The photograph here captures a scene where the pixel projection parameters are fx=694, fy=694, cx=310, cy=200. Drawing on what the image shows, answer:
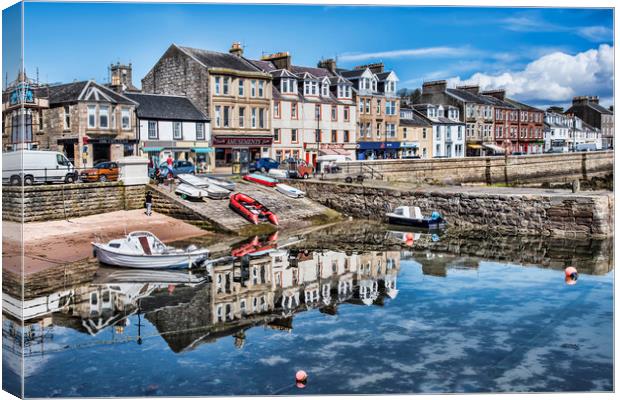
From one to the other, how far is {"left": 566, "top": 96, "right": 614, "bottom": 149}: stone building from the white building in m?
8.54

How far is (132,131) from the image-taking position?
1289 inches

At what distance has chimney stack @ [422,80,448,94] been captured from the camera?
2173 inches

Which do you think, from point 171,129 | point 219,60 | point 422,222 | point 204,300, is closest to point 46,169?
point 204,300

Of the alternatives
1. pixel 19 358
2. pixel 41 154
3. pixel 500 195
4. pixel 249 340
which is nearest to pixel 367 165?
pixel 500 195

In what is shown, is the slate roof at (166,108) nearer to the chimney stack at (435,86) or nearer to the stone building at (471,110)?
the chimney stack at (435,86)

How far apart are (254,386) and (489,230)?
56.3ft

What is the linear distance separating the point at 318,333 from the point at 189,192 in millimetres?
13289

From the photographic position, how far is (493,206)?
25281 mm

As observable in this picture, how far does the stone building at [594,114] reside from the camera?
43.6m

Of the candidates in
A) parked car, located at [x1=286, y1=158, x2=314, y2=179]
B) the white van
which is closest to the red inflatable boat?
the white van

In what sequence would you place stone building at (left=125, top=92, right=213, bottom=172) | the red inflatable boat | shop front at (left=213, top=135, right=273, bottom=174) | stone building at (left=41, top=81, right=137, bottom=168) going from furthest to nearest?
shop front at (left=213, top=135, right=273, bottom=174), stone building at (left=125, top=92, right=213, bottom=172), stone building at (left=41, top=81, right=137, bottom=168), the red inflatable boat

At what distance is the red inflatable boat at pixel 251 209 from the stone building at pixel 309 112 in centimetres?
1633

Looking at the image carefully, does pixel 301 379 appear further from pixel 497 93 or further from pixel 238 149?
pixel 497 93

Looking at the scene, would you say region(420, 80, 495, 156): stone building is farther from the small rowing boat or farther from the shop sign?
the small rowing boat
